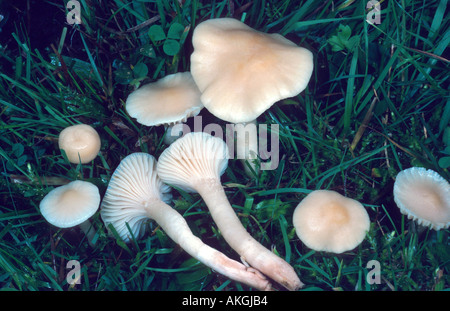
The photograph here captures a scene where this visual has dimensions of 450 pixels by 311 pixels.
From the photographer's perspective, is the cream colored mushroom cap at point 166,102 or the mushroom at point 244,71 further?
the cream colored mushroom cap at point 166,102

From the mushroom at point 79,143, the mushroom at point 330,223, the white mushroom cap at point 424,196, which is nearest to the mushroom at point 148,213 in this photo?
the mushroom at point 79,143

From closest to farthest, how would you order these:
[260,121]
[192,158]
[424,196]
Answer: [424,196] → [192,158] → [260,121]

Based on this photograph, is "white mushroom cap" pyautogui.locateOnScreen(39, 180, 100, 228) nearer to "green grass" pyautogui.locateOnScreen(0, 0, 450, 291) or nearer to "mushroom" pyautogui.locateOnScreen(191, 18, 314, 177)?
"green grass" pyautogui.locateOnScreen(0, 0, 450, 291)

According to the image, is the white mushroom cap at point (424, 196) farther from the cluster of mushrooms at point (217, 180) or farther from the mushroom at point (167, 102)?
the mushroom at point (167, 102)

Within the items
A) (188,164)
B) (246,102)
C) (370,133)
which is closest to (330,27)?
(370,133)

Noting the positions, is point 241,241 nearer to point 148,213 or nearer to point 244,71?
point 148,213

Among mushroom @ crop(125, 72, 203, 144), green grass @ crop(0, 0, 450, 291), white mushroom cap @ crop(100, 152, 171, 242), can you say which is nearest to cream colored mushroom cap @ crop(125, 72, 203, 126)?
mushroom @ crop(125, 72, 203, 144)

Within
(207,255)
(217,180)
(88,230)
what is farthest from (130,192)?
(207,255)
